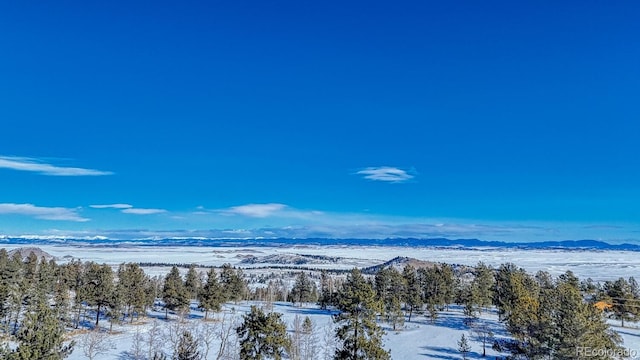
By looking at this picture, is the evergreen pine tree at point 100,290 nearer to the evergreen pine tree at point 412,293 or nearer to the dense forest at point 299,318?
the dense forest at point 299,318

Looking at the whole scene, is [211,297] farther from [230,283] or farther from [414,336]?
Answer: [414,336]

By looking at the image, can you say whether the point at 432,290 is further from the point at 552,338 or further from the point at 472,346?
the point at 552,338

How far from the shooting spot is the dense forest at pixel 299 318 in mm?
26750

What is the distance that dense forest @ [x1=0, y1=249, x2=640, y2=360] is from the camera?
1053 inches

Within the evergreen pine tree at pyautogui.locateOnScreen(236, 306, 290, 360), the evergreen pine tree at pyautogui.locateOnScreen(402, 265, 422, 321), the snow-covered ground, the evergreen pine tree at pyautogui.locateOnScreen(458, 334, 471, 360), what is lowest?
the snow-covered ground

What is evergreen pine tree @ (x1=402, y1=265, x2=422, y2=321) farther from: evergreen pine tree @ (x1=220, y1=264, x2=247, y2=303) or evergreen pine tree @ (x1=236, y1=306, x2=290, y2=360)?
evergreen pine tree @ (x1=236, y1=306, x2=290, y2=360)

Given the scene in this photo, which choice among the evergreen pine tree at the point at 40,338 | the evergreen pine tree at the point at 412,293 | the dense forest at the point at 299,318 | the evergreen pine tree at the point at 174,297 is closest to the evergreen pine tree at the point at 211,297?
the dense forest at the point at 299,318

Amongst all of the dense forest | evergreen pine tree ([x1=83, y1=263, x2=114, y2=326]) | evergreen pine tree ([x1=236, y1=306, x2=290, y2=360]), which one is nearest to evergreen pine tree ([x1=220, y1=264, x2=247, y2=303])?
the dense forest

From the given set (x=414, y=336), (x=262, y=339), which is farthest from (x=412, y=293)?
(x=262, y=339)

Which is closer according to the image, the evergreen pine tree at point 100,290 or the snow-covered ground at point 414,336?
the snow-covered ground at point 414,336

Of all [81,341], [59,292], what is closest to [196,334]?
[81,341]

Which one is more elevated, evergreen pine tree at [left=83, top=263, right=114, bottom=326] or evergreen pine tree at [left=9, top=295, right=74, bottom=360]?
evergreen pine tree at [left=9, top=295, right=74, bottom=360]

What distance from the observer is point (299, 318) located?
2660 inches

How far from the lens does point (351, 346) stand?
88.2 ft
